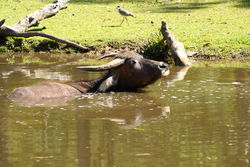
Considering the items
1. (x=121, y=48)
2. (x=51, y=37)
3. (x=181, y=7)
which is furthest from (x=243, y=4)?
(x=51, y=37)

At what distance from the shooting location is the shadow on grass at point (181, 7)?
65.3 ft

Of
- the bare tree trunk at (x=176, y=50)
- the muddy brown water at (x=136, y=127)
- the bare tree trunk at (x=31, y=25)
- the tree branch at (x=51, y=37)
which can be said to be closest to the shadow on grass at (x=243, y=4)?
the bare tree trunk at (x=31, y=25)

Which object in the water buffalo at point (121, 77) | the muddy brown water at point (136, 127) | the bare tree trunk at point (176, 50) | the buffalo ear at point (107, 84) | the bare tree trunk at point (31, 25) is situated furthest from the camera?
the bare tree trunk at point (31, 25)

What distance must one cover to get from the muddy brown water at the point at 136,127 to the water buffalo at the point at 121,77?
0.19 metres

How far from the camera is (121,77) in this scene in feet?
31.0

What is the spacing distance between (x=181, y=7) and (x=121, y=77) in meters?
11.4

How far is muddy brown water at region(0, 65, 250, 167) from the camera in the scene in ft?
18.7

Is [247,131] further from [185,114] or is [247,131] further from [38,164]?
[38,164]

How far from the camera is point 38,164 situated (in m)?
5.50

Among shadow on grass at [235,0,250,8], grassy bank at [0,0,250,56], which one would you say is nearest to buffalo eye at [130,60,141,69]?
grassy bank at [0,0,250,56]

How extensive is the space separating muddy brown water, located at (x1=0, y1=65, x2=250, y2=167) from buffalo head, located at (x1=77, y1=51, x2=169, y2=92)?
7.3 inches

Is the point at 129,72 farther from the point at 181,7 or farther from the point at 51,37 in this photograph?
the point at 181,7

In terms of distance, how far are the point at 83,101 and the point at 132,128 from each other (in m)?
1.84

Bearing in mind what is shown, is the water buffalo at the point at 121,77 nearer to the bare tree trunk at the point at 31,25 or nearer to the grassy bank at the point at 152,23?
the grassy bank at the point at 152,23
